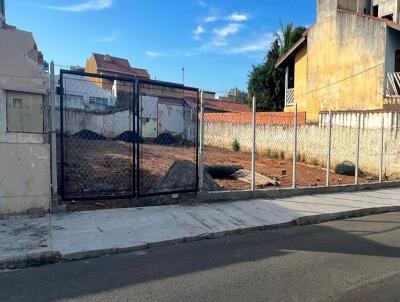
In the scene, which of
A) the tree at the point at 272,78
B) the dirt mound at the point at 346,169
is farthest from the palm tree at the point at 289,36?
the dirt mound at the point at 346,169

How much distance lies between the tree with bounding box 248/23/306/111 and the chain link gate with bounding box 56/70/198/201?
995 inches

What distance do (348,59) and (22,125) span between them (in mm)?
19480

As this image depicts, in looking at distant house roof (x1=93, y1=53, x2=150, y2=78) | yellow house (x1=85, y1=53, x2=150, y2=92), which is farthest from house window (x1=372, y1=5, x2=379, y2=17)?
distant house roof (x1=93, y1=53, x2=150, y2=78)

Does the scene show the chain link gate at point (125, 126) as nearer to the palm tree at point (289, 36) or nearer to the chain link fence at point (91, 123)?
the chain link fence at point (91, 123)

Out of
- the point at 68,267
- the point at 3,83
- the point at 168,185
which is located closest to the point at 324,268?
the point at 68,267

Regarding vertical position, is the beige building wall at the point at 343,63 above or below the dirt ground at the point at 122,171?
above

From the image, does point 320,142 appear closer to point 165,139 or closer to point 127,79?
point 165,139

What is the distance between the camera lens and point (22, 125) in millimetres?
7340

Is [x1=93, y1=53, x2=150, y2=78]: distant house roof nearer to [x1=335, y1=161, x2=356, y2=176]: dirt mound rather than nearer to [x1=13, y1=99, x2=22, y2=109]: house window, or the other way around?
[x1=335, y1=161, x2=356, y2=176]: dirt mound

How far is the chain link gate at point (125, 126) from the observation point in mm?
8094

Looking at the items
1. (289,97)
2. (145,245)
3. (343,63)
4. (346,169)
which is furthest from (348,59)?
(145,245)

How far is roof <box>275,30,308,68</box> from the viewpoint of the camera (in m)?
26.0

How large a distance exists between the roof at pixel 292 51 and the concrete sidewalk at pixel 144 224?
58.0ft

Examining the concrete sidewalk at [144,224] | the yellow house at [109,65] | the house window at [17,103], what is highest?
the yellow house at [109,65]
